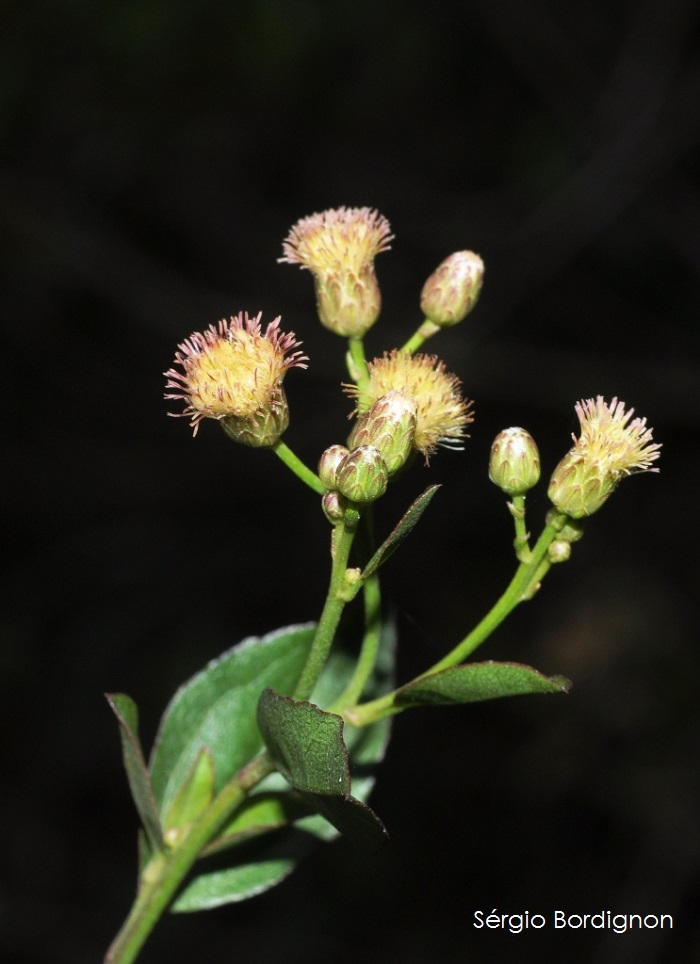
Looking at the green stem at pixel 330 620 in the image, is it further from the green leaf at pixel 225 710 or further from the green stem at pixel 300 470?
the green leaf at pixel 225 710

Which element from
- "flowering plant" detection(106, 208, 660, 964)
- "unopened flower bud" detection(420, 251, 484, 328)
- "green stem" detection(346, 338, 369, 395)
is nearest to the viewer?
"flowering plant" detection(106, 208, 660, 964)

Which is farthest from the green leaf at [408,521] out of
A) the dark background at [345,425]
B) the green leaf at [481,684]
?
the dark background at [345,425]

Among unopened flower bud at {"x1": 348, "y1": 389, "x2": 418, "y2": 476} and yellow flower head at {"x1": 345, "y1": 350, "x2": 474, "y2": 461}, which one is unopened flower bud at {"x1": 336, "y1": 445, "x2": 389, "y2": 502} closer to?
unopened flower bud at {"x1": 348, "y1": 389, "x2": 418, "y2": 476}

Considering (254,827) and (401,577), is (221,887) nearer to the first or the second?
(254,827)

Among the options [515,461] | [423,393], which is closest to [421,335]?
[423,393]

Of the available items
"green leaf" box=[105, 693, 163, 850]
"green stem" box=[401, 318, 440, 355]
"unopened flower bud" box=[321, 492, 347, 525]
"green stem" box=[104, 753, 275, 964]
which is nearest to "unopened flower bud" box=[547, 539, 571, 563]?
"unopened flower bud" box=[321, 492, 347, 525]

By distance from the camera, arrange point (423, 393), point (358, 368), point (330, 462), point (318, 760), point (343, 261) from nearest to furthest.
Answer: point (318, 760), point (330, 462), point (423, 393), point (358, 368), point (343, 261)

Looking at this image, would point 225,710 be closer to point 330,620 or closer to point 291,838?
point 291,838
